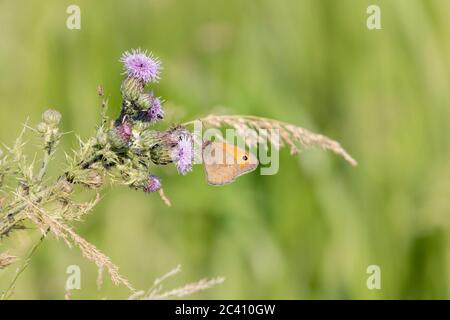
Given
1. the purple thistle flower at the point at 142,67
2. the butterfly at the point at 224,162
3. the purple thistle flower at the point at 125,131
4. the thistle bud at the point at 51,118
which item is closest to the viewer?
the purple thistle flower at the point at 125,131

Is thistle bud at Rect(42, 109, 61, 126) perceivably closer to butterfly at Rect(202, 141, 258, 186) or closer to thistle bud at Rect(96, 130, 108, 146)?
thistle bud at Rect(96, 130, 108, 146)

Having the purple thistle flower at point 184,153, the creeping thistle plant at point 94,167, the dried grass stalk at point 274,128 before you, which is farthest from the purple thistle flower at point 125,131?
the dried grass stalk at point 274,128

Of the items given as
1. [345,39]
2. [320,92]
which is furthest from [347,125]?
[345,39]

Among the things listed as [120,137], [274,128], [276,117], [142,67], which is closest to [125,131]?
[120,137]

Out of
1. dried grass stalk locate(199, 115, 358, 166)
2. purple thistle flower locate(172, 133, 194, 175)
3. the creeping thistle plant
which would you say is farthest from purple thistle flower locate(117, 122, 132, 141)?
dried grass stalk locate(199, 115, 358, 166)

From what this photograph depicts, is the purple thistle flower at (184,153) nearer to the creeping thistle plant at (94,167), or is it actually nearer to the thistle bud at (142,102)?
the creeping thistle plant at (94,167)

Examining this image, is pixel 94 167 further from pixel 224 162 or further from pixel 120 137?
pixel 224 162
